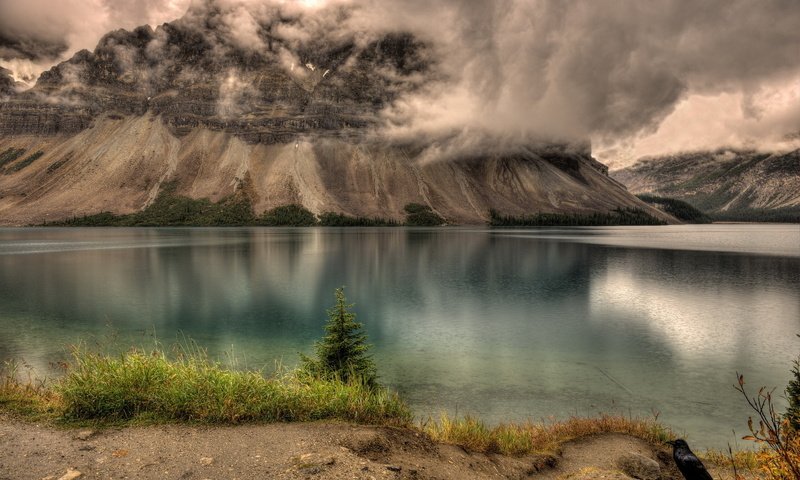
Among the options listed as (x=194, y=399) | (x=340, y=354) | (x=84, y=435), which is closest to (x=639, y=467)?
(x=340, y=354)

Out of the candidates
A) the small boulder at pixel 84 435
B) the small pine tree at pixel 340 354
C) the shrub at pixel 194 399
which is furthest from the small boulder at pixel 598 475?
the small boulder at pixel 84 435

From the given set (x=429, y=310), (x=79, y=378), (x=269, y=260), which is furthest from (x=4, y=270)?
(x=79, y=378)

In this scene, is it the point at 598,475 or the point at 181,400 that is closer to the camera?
the point at 598,475

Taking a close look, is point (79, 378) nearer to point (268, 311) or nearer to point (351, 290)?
point (268, 311)

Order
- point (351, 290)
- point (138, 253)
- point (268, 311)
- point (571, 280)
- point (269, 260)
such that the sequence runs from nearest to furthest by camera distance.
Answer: point (268, 311)
point (351, 290)
point (571, 280)
point (269, 260)
point (138, 253)

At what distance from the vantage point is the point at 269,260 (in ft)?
312

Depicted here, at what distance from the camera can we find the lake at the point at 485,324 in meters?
23.7

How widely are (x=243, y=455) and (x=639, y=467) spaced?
10580 mm

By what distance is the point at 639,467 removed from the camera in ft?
40.6

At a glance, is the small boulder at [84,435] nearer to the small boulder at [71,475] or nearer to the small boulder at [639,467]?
the small boulder at [71,475]

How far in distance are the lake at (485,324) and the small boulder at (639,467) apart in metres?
7.60

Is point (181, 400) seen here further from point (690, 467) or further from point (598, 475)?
point (690, 467)

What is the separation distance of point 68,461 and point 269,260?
291ft

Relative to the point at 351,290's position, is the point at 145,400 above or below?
above
